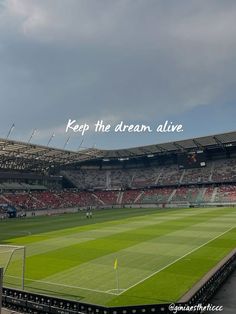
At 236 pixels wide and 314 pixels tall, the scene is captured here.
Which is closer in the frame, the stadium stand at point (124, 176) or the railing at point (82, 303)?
the railing at point (82, 303)

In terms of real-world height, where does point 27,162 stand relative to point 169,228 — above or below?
above

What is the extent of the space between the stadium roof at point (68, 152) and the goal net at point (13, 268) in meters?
42.6

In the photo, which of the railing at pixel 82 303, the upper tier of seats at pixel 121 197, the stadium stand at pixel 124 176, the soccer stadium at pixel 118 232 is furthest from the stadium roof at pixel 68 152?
the railing at pixel 82 303

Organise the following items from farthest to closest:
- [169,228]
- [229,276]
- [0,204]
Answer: [0,204], [169,228], [229,276]

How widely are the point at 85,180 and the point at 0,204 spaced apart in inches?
1890

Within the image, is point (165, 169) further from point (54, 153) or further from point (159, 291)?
point (159, 291)

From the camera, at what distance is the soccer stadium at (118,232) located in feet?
61.7

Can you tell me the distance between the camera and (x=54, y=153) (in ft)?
282

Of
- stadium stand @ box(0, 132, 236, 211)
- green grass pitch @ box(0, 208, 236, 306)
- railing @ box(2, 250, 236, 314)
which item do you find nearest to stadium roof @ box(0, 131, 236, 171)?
stadium stand @ box(0, 132, 236, 211)

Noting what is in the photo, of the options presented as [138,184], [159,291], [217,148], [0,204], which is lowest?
[159,291]

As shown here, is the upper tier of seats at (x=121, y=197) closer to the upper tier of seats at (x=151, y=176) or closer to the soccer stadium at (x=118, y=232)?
the soccer stadium at (x=118, y=232)

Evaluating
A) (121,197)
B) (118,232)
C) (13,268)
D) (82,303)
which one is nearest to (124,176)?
(121,197)

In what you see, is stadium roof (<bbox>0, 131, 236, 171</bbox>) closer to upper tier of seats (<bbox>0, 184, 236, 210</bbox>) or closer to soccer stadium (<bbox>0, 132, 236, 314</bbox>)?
soccer stadium (<bbox>0, 132, 236, 314</bbox>)

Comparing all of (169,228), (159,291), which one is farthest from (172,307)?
(169,228)
